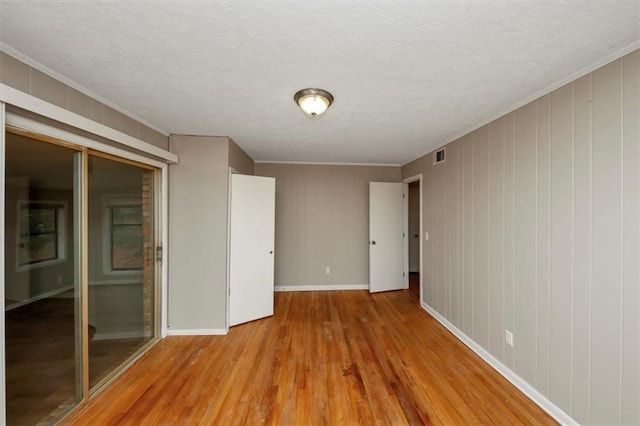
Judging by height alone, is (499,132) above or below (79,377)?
above

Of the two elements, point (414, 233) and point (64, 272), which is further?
point (414, 233)

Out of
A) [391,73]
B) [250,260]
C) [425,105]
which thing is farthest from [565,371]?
[250,260]

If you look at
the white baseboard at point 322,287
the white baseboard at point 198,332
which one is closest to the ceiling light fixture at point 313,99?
the white baseboard at point 198,332

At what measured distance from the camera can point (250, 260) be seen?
3.42 metres

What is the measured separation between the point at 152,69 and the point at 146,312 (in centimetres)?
249

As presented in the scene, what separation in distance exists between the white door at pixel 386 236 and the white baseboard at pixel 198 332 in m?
2.59

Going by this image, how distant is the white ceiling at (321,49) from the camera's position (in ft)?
3.70

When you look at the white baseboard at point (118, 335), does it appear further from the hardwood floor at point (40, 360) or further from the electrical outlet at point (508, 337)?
the electrical outlet at point (508, 337)

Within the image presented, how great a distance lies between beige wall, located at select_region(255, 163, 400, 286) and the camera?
186 inches

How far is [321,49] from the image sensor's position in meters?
1.39

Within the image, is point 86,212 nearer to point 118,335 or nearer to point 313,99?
point 118,335

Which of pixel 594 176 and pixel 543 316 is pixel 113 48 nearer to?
pixel 594 176

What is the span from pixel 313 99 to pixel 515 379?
9.37ft

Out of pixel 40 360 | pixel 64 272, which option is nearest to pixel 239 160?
pixel 64 272
